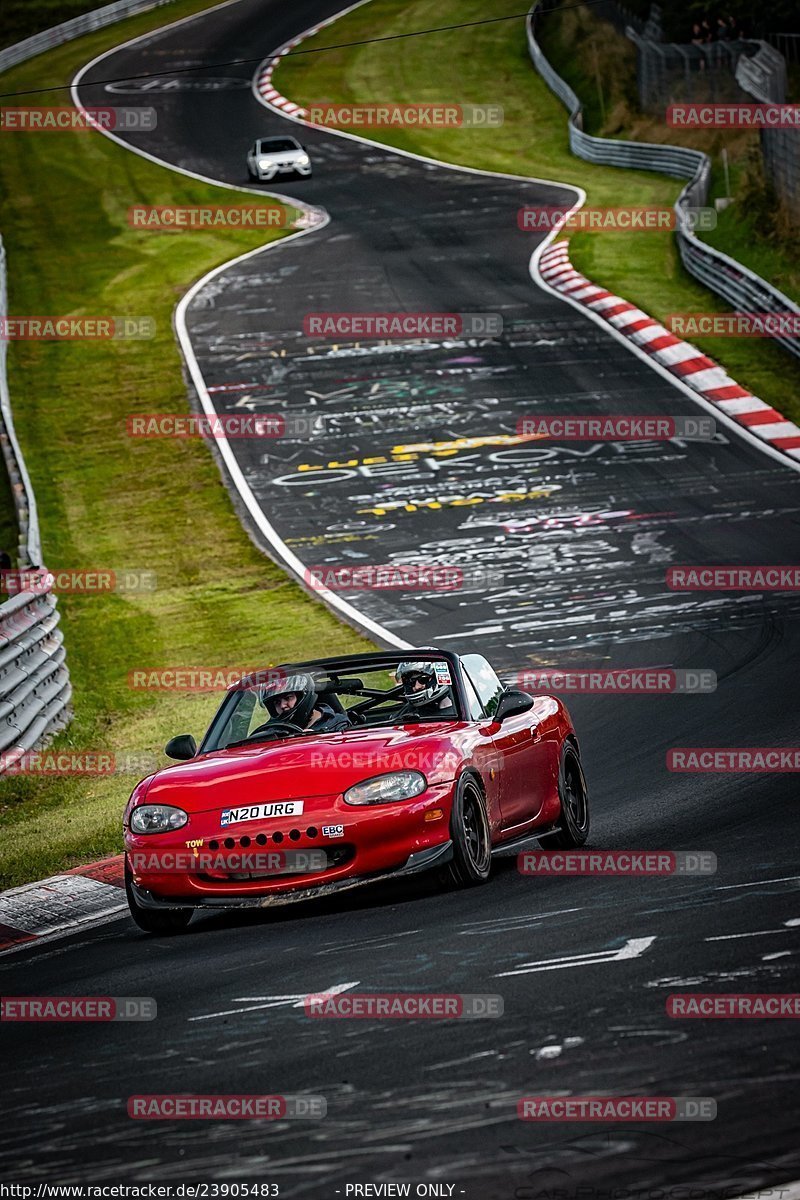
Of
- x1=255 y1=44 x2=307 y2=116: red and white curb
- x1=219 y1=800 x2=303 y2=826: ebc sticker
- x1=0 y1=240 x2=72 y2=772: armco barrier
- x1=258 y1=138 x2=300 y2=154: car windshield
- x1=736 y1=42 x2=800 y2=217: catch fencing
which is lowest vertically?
x1=255 y1=44 x2=307 y2=116: red and white curb

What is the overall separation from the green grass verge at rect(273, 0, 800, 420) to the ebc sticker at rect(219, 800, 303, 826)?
1789 cm

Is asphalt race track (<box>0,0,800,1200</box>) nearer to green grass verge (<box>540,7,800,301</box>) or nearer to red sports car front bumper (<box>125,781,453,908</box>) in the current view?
red sports car front bumper (<box>125,781,453,908</box>)

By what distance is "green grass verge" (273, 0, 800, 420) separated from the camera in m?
30.6

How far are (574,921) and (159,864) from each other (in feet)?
6.91

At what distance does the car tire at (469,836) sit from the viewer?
854 centimetres

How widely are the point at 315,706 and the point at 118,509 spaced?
629 inches

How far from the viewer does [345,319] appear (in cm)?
3319

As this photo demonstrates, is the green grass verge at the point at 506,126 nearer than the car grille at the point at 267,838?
No

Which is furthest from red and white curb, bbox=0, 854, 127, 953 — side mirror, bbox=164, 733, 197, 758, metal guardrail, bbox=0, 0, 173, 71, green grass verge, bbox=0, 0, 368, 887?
metal guardrail, bbox=0, 0, 173, 71

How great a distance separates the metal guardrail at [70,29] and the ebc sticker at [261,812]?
189ft

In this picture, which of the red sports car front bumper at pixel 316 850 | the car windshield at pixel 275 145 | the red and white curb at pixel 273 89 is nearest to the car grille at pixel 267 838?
the red sports car front bumper at pixel 316 850

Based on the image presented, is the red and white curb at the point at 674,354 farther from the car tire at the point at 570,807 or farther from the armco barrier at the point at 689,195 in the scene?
the car tire at the point at 570,807

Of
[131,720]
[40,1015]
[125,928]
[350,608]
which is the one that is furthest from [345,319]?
[40,1015]

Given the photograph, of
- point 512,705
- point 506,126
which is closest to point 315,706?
point 512,705
